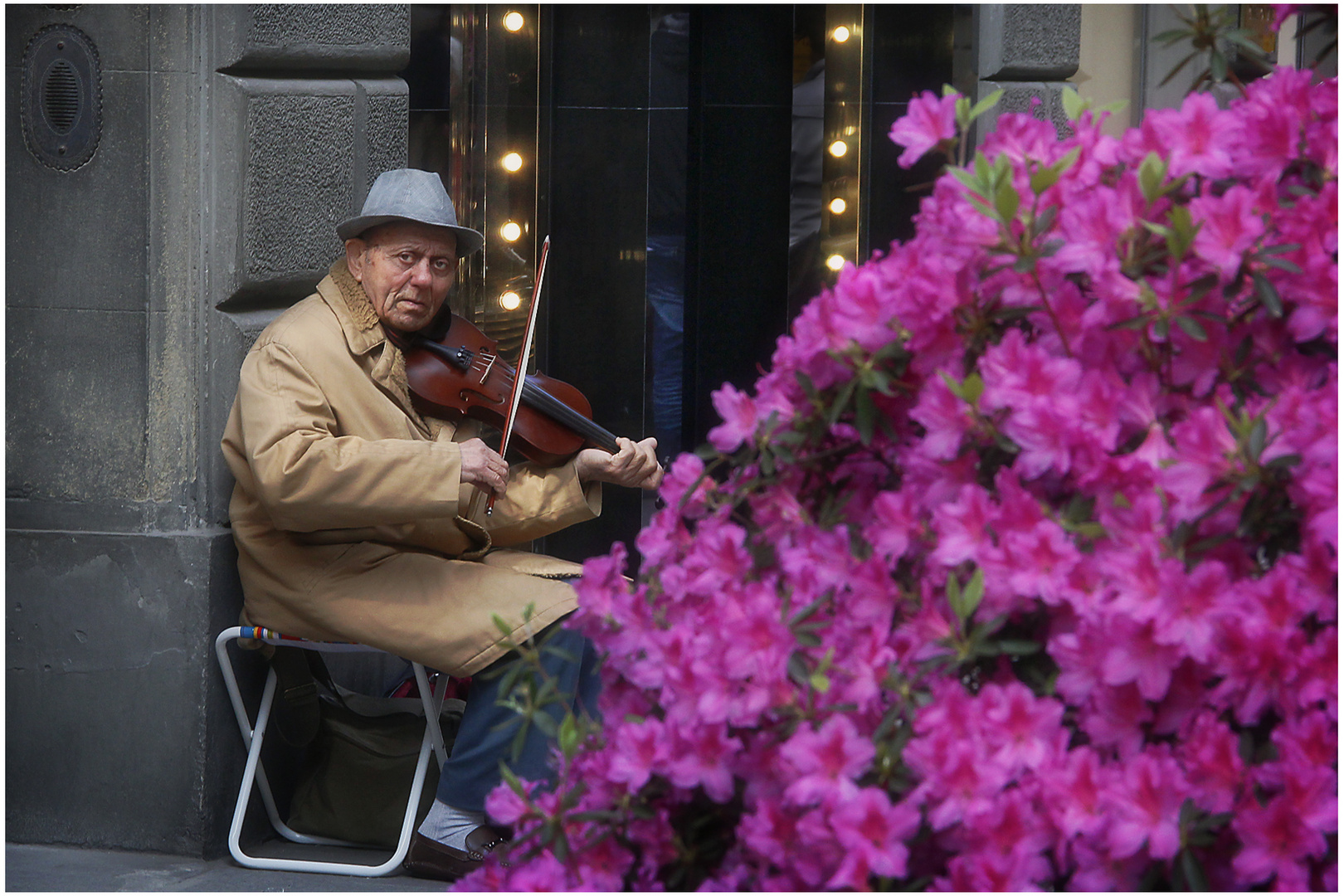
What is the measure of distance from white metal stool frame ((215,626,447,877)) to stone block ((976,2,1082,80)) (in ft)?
7.79

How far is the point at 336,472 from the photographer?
2584 mm

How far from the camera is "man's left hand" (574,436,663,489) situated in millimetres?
2973

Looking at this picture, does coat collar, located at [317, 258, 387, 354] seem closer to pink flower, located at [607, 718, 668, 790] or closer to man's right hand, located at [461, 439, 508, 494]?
man's right hand, located at [461, 439, 508, 494]

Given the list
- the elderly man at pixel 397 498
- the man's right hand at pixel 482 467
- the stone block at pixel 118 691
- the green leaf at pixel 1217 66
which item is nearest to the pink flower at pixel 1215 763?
the green leaf at pixel 1217 66

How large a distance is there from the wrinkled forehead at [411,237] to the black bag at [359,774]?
0.98 meters

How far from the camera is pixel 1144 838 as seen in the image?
1018mm

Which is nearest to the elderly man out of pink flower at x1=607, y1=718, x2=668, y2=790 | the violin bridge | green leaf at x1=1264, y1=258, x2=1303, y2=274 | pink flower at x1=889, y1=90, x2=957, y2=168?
the violin bridge

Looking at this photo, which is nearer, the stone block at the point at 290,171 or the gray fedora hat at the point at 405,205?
the gray fedora hat at the point at 405,205

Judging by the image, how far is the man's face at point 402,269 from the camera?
2.90 m

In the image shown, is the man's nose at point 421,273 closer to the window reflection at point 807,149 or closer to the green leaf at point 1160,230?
the window reflection at point 807,149

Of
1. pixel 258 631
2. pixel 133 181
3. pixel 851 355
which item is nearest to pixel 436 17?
pixel 133 181

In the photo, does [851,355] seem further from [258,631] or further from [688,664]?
[258,631]

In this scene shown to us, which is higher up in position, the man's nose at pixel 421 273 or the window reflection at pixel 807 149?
the window reflection at pixel 807 149

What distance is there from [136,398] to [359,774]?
3.25 feet
